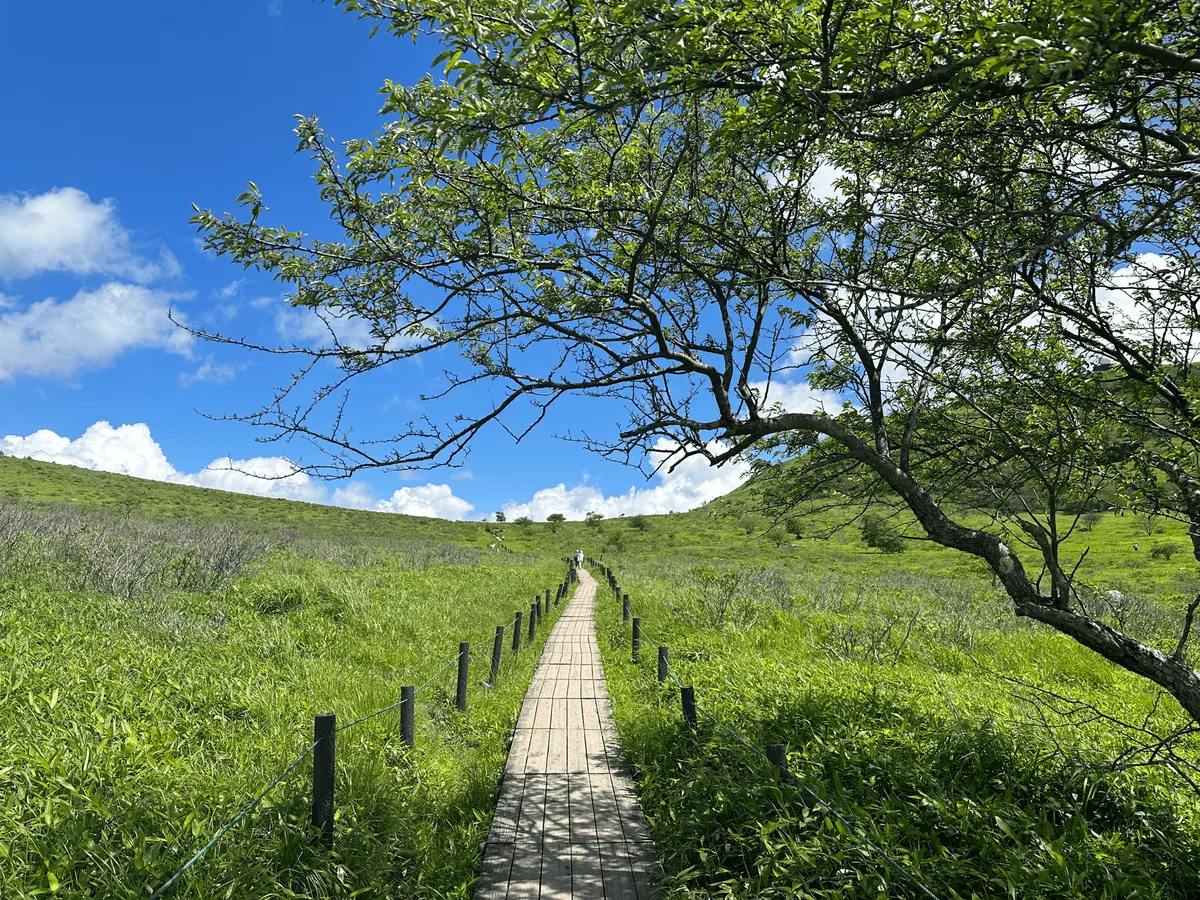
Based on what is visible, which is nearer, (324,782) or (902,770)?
(324,782)

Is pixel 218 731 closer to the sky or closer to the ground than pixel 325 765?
closer to the ground

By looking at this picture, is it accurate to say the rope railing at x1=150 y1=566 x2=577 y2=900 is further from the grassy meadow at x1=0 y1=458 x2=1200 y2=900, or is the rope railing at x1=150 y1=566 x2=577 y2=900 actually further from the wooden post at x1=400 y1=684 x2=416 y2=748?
the grassy meadow at x1=0 y1=458 x2=1200 y2=900

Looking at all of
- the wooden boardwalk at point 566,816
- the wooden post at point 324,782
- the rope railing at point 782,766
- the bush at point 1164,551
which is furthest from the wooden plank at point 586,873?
the bush at point 1164,551

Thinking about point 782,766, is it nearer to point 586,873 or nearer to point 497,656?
point 586,873

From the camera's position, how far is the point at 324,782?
4.50 metres

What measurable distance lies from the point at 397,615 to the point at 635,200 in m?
9.93

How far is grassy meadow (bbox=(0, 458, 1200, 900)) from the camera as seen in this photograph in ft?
13.7

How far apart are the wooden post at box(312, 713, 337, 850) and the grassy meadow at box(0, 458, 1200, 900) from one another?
135 millimetres

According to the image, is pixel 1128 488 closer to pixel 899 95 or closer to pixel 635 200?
pixel 899 95

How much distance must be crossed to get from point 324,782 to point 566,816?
2246mm

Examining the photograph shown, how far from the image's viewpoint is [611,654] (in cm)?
1235

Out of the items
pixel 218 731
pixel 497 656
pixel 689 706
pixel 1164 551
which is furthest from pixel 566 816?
pixel 1164 551

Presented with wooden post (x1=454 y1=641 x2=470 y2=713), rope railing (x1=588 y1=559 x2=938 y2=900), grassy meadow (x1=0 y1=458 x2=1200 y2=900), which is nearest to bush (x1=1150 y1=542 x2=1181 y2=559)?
grassy meadow (x1=0 y1=458 x2=1200 y2=900)

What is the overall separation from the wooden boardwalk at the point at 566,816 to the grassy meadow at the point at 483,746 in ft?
0.68
